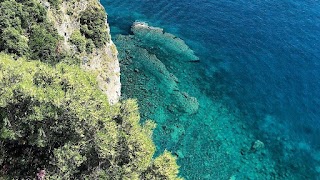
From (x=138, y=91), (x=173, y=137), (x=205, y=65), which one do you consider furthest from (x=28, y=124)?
(x=205, y=65)

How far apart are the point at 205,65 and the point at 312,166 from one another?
1266 inches

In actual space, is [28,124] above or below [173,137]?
above

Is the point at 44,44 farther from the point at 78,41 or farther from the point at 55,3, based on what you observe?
the point at 55,3

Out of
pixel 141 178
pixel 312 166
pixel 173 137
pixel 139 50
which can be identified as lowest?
pixel 312 166

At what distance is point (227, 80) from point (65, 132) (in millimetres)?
52733

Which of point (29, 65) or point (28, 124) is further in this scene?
point (29, 65)

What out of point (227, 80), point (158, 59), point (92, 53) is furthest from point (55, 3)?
point (227, 80)

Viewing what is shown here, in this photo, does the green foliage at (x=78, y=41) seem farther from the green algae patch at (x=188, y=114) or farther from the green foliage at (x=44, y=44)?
the green algae patch at (x=188, y=114)

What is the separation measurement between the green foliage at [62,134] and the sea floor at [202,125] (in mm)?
25194

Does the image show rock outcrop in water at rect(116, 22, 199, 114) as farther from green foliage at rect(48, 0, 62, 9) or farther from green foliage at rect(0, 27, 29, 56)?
green foliage at rect(0, 27, 29, 56)

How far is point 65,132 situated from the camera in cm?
3491

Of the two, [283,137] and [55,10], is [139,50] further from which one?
[283,137]

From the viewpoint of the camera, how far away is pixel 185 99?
73.0 m

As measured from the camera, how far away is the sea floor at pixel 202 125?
6275 cm
